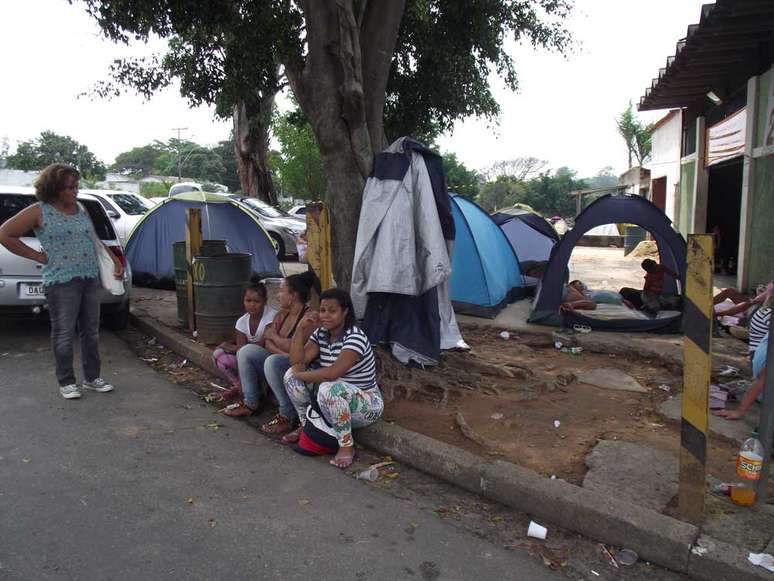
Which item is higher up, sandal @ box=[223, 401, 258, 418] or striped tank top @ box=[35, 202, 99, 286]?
striped tank top @ box=[35, 202, 99, 286]

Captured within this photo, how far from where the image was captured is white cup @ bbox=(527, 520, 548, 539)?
3106 mm

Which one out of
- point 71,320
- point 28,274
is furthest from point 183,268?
point 71,320

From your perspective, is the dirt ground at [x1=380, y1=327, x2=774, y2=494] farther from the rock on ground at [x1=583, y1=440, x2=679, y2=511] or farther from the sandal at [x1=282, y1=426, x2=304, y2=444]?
the sandal at [x1=282, y1=426, x2=304, y2=444]

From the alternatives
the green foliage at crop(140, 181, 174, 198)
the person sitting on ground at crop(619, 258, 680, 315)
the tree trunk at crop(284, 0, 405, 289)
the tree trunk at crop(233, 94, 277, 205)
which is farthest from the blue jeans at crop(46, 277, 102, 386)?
the green foliage at crop(140, 181, 174, 198)

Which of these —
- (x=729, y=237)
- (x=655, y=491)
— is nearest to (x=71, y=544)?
(x=655, y=491)

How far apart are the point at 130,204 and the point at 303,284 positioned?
1219 cm

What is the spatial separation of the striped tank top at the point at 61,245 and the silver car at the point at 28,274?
1494 millimetres

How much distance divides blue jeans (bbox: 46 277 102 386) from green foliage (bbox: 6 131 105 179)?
2170 inches

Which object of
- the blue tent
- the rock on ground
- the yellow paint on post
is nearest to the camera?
the rock on ground

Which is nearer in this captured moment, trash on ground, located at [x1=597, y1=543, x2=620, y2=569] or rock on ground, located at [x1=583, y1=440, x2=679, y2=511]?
trash on ground, located at [x1=597, y1=543, x2=620, y2=569]

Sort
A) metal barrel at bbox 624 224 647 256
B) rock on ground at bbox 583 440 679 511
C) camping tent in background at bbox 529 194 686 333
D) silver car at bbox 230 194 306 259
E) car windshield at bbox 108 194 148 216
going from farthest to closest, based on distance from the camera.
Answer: metal barrel at bbox 624 224 647 256
silver car at bbox 230 194 306 259
car windshield at bbox 108 194 148 216
camping tent in background at bbox 529 194 686 333
rock on ground at bbox 583 440 679 511

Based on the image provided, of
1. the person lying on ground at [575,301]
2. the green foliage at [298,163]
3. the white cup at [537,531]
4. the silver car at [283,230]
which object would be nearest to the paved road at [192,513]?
the white cup at [537,531]

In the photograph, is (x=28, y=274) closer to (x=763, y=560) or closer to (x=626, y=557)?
(x=626, y=557)

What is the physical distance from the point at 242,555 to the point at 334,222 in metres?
3.31
